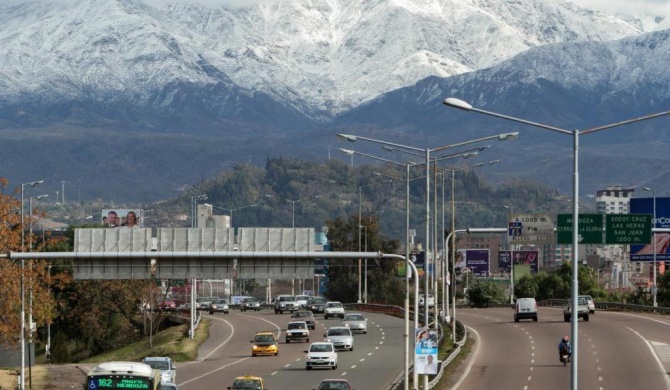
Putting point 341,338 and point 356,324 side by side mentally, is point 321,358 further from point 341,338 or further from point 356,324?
point 356,324

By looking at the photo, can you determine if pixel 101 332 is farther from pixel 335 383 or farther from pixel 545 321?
pixel 335 383

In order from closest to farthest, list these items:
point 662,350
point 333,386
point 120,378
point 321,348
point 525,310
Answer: point 120,378 → point 333,386 → point 321,348 → point 662,350 → point 525,310

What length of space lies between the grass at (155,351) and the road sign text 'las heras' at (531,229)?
22.6m

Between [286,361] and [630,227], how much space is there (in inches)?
1047

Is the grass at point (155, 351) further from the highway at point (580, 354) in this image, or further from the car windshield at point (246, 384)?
the highway at point (580, 354)

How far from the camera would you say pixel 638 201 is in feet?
521

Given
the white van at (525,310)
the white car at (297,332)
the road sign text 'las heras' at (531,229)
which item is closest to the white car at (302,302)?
the white van at (525,310)

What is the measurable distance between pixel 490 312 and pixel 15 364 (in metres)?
59.1

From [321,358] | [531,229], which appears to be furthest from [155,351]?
[531,229]

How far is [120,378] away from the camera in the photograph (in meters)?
48.9

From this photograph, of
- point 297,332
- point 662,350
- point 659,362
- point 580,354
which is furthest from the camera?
point 297,332

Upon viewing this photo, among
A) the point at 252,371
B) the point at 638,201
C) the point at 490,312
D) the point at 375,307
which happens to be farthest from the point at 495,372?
the point at 638,201

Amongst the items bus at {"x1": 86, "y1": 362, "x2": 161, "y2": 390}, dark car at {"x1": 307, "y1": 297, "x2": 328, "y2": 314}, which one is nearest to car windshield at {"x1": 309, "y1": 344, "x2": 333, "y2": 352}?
bus at {"x1": 86, "y1": 362, "x2": 161, "y2": 390}

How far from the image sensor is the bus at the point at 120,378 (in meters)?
48.8
